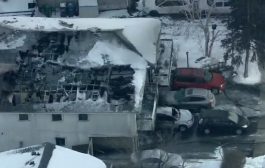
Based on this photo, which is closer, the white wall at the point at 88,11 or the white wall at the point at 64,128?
the white wall at the point at 64,128

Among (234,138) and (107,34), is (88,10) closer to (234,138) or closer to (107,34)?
(107,34)

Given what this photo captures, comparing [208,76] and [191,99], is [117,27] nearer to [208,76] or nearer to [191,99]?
[191,99]

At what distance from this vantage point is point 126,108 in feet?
89.0

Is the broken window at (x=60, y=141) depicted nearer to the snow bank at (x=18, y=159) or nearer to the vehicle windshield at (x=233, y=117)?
the snow bank at (x=18, y=159)

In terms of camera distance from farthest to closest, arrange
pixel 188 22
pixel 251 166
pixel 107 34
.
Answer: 1. pixel 188 22
2. pixel 107 34
3. pixel 251 166

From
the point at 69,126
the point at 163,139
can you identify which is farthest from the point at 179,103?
the point at 69,126

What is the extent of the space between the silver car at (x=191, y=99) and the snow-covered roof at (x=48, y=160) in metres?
7.81

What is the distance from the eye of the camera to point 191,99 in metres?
30.4

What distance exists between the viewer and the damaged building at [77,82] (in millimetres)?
27391

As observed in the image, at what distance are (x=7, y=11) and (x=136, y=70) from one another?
1259 centimetres

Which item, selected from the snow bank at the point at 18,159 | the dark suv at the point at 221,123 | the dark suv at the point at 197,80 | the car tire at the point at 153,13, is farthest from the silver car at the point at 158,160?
the car tire at the point at 153,13

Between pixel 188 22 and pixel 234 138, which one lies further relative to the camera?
pixel 188 22

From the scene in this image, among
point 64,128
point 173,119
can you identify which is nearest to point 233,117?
point 173,119

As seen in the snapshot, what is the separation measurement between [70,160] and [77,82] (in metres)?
5.81
